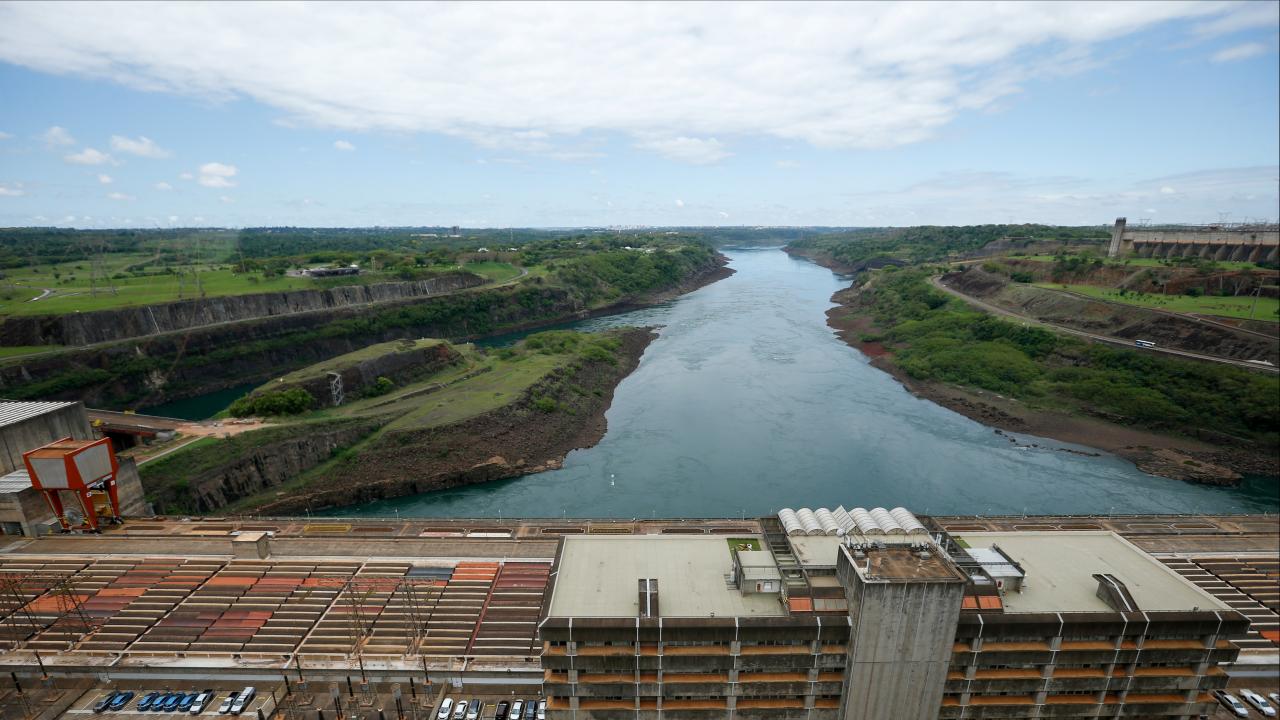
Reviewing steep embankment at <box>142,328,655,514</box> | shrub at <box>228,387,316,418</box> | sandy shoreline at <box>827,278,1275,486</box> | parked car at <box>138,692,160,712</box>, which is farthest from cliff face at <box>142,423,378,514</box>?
sandy shoreline at <box>827,278,1275,486</box>

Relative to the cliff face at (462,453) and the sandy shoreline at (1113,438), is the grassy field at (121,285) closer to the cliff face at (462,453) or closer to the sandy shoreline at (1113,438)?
the cliff face at (462,453)

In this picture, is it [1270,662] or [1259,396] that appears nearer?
[1270,662]

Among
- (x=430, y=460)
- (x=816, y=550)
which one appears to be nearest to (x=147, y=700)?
(x=816, y=550)

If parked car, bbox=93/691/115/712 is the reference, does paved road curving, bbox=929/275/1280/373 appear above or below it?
above

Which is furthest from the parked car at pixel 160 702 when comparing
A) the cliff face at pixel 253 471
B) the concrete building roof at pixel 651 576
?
the cliff face at pixel 253 471

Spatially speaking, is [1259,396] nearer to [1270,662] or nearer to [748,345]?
[1270,662]

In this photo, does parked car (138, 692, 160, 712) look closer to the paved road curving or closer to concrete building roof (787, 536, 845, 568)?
concrete building roof (787, 536, 845, 568)

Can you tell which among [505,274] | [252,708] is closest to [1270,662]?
[252,708]
